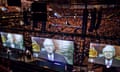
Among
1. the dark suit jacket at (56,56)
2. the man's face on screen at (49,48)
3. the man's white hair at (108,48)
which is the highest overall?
the man's white hair at (108,48)

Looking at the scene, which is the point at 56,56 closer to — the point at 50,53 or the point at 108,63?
the point at 50,53

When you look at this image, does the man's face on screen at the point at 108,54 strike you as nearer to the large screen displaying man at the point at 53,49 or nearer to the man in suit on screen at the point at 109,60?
the man in suit on screen at the point at 109,60

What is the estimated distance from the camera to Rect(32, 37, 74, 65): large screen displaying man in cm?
324

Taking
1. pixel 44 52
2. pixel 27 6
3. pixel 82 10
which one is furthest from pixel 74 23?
pixel 27 6

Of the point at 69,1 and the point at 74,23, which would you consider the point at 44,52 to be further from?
the point at 69,1

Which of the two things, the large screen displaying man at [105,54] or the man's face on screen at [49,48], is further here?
the man's face on screen at [49,48]

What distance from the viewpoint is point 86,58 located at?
3.15 metres

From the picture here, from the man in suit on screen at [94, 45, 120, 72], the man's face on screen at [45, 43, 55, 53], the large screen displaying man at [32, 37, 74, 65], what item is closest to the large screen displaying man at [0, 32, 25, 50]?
the large screen displaying man at [32, 37, 74, 65]

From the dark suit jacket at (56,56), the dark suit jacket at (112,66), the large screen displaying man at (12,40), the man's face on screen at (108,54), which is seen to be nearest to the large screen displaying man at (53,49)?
the dark suit jacket at (56,56)

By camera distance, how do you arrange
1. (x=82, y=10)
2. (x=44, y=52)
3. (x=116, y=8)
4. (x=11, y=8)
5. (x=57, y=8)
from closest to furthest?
(x=116, y=8) < (x=82, y=10) < (x=57, y=8) < (x=44, y=52) < (x=11, y=8)

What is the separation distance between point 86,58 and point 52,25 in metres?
0.86

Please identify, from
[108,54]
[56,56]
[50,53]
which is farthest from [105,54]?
[50,53]

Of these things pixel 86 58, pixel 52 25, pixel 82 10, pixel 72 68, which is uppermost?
pixel 82 10

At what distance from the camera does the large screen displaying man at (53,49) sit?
10.6ft
